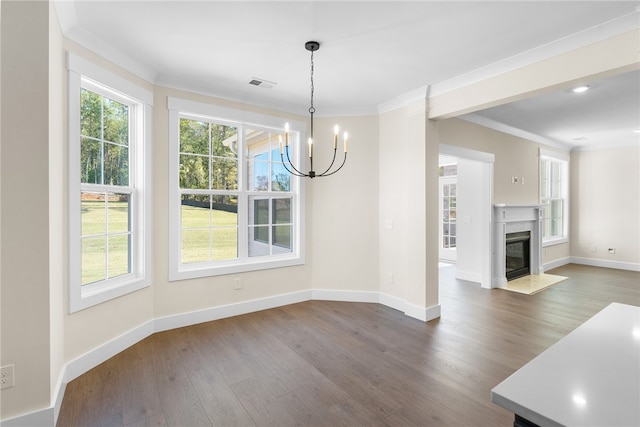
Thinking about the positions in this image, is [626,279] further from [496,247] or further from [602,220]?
[496,247]

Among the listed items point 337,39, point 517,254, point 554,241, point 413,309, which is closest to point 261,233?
point 413,309

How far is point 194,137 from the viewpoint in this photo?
3.62m

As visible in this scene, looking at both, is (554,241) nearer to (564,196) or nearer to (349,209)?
(564,196)

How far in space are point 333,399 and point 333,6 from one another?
2687 mm

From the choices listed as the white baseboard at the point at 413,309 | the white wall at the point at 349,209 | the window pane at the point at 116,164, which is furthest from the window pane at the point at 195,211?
the white baseboard at the point at 413,309

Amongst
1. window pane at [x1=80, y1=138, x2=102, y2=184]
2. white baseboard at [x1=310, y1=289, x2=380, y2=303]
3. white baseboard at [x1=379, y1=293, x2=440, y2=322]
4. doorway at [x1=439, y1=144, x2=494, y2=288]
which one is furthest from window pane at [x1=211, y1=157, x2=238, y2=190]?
doorway at [x1=439, y1=144, x2=494, y2=288]

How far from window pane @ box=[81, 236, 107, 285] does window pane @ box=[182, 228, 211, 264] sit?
0.86 meters

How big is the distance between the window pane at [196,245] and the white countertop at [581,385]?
3416 millimetres

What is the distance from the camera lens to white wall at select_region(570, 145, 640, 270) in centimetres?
642

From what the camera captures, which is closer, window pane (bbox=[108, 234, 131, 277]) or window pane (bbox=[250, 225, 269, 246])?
window pane (bbox=[108, 234, 131, 277])

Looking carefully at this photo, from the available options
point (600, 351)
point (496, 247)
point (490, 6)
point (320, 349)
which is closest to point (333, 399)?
point (320, 349)

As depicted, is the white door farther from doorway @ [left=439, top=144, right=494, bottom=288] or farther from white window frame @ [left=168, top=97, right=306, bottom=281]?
white window frame @ [left=168, top=97, right=306, bottom=281]

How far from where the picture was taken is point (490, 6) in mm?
2127

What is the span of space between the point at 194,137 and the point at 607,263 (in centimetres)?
848
